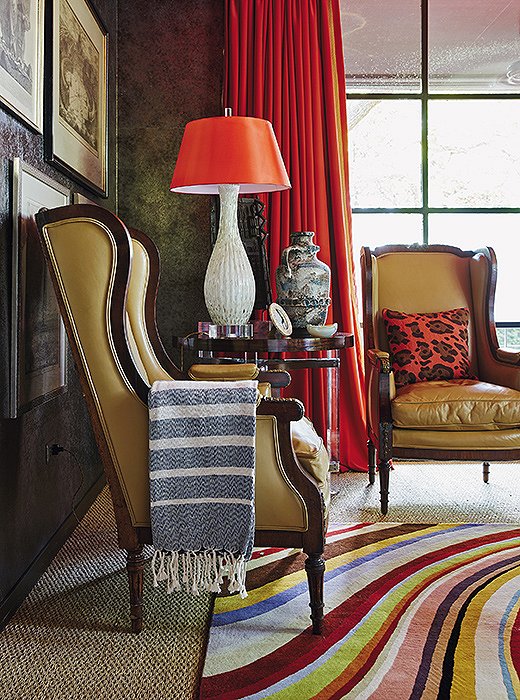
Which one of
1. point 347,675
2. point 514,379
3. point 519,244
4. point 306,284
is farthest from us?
point 519,244

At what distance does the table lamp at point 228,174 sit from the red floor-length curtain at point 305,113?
3.51 feet

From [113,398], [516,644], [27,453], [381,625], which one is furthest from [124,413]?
[516,644]

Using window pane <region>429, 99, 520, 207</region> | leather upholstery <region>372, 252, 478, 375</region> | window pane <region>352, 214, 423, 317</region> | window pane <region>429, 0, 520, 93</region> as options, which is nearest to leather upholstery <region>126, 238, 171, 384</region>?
leather upholstery <region>372, 252, 478, 375</region>

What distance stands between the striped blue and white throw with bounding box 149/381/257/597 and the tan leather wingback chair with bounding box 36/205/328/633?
60mm

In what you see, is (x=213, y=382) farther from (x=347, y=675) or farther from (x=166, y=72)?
(x=166, y=72)

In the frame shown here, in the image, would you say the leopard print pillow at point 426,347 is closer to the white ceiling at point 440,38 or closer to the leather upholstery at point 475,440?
the leather upholstery at point 475,440

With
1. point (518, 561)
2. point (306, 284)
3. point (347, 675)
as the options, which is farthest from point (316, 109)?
point (347, 675)

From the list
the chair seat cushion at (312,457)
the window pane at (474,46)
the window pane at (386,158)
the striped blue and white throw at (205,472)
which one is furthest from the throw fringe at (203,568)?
the window pane at (474,46)

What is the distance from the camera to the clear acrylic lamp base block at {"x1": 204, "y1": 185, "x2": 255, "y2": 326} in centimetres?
324

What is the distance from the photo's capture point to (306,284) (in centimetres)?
326

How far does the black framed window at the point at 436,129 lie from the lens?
4.59 m

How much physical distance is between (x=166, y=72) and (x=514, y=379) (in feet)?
8.21

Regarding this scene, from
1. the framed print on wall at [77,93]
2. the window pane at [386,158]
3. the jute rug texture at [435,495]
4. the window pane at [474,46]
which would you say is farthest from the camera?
the window pane at [386,158]

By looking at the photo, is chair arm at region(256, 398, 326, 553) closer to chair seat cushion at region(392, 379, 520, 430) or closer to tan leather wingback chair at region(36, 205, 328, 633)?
tan leather wingback chair at region(36, 205, 328, 633)
